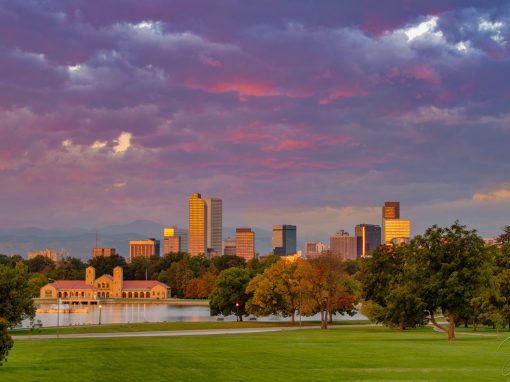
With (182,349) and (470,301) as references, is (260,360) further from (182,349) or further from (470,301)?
(470,301)

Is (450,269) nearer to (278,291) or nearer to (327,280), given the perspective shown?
(327,280)

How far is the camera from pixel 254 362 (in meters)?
37.7

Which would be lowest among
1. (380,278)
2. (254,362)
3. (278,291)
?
(254,362)

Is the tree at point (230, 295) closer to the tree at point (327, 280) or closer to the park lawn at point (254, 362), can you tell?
the tree at point (327, 280)

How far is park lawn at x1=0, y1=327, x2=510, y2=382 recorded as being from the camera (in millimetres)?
31500

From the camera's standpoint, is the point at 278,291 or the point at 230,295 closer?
the point at 278,291

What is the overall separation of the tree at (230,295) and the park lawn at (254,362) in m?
61.1

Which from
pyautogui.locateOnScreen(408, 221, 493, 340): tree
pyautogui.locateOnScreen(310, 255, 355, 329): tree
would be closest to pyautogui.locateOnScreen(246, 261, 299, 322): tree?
pyautogui.locateOnScreen(310, 255, 355, 329): tree

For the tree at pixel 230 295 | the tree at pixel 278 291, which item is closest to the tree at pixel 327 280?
the tree at pixel 278 291

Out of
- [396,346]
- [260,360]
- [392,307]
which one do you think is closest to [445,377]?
[260,360]

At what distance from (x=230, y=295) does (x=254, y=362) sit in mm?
75018

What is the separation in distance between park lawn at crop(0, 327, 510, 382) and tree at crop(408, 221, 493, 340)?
842 cm

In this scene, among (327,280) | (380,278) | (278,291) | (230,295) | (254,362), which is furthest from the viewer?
(230,295)

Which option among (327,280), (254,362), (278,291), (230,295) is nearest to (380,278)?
(327,280)
